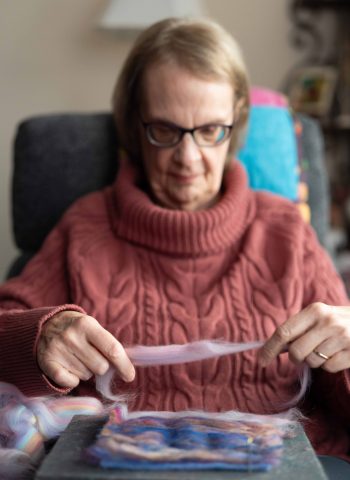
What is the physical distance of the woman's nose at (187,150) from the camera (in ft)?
4.31

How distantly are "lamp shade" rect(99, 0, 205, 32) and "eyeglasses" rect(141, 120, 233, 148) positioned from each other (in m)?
1.29

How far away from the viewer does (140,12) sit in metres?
2.52

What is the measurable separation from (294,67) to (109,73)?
0.83m

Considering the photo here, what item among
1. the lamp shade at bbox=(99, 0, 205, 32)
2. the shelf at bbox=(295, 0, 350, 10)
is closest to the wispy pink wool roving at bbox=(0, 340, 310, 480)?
the lamp shade at bbox=(99, 0, 205, 32)

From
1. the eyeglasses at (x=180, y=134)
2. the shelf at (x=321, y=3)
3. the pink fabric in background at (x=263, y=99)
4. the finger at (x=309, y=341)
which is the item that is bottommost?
the finger at (x=309, y=341)

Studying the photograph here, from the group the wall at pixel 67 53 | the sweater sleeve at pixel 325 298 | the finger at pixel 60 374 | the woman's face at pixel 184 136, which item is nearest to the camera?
the finger at pixel 60 374

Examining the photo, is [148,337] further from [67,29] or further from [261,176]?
[67,29]

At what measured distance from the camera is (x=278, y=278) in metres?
1.31

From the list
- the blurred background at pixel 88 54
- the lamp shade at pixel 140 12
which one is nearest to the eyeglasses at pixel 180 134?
the lamp shade at pixel 140 12

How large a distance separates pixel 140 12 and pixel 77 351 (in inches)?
72.8

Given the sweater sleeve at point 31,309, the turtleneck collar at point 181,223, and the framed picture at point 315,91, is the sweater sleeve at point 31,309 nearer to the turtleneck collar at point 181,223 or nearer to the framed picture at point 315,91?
the turtleneck collar at point 181,223

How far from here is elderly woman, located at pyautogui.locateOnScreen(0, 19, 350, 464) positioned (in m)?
1.21

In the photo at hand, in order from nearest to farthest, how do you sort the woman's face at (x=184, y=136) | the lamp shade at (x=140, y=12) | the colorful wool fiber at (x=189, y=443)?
1. the colorful wool fiber at (x=189, y=443)
2. the woman's face at (x=184, y=136)
3. the lamp shade at (x=140, y=12)

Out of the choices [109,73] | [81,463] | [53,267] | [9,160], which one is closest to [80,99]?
[109,73]
